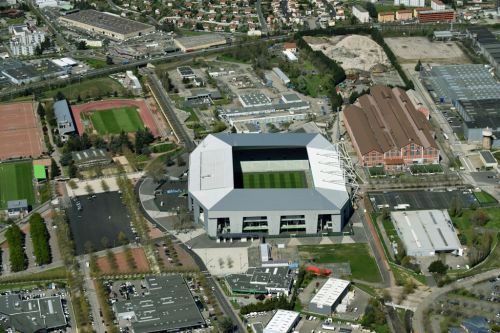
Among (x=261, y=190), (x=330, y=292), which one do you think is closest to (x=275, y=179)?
(x=261, y=190)

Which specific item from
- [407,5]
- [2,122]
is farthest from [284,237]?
[407,5]

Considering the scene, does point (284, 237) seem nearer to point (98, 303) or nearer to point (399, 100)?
point (98, 303)

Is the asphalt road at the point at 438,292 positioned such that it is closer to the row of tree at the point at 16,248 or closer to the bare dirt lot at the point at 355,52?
the row of tree at the point at 16,248

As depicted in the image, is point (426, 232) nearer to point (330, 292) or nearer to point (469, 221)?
point (469, 221)

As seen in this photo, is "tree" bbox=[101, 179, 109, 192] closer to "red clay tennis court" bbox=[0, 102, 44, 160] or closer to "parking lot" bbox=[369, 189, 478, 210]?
"red clay tennis court" bbox=[0, 102, 44, 160]

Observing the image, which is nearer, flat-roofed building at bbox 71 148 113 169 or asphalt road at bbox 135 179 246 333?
asphalt road at bbox 135 179 246 333

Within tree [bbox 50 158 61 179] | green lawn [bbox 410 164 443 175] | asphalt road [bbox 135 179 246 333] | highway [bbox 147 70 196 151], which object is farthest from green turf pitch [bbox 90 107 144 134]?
green lawn [bbox 410 164 443 175]
